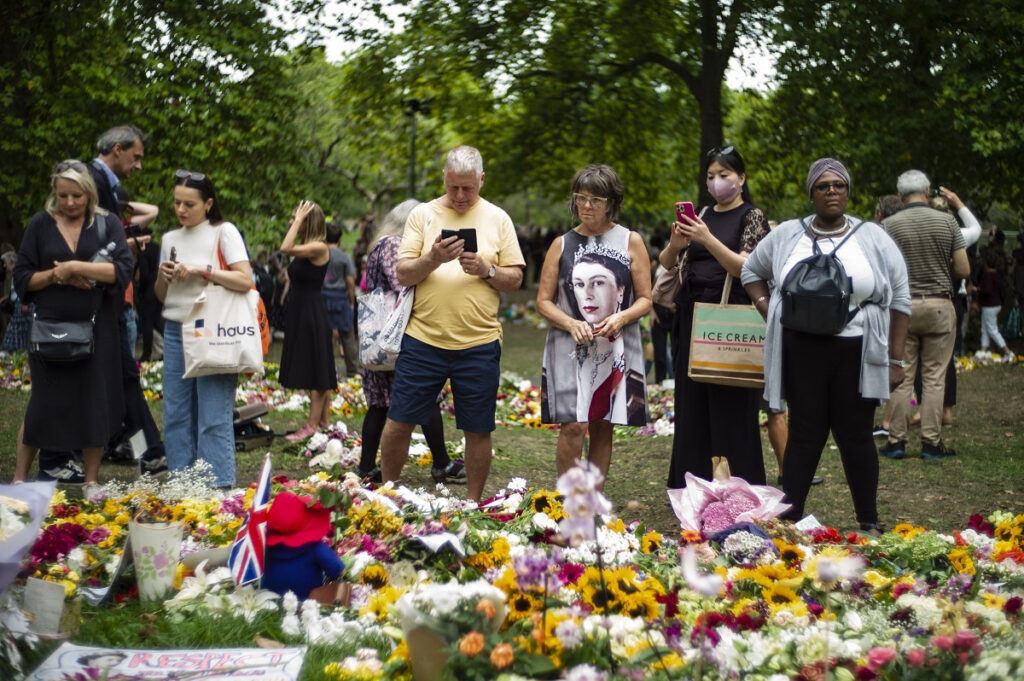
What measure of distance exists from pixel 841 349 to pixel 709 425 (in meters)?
1.08

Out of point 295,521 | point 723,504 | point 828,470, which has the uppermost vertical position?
point 295,521

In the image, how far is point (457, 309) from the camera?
5750 mm

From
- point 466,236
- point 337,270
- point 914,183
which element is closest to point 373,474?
point 466,236

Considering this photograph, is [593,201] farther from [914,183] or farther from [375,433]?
[914,183]

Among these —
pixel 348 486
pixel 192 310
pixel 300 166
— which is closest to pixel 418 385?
pixel 348 486

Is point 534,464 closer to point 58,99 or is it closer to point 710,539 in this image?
point 710,539

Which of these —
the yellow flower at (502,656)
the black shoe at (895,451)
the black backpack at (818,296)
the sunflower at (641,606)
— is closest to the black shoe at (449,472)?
the black backpack at (818,296)

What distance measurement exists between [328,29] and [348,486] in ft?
38.7

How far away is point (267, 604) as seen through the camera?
3.99 meters

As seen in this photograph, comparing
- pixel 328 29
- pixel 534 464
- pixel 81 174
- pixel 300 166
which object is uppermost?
pixel 328 29

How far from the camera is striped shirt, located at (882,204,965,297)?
841 cm

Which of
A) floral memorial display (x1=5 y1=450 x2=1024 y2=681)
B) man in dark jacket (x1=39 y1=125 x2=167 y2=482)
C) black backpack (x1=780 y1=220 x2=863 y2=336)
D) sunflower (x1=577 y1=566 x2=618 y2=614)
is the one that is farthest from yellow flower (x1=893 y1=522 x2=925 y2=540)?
man in dark jacket (x1=39 y1=125 x2=167 y2=482)

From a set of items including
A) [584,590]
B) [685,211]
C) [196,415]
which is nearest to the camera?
[584,590]

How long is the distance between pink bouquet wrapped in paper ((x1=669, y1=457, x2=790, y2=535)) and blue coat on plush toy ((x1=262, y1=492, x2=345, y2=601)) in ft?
5.97
